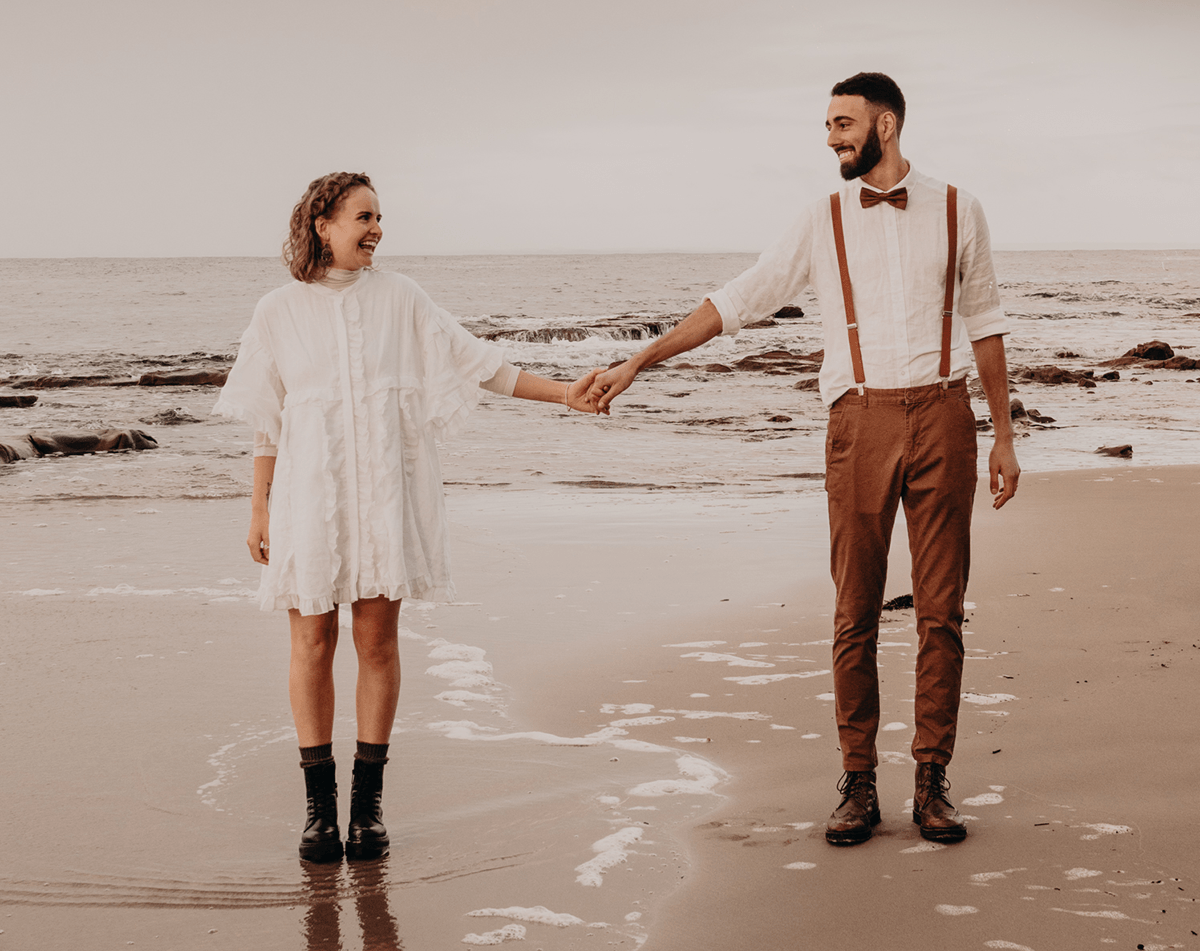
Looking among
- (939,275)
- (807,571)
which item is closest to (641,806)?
(939,275)

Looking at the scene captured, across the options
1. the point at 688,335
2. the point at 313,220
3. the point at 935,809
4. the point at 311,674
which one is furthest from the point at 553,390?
the point at 935,809

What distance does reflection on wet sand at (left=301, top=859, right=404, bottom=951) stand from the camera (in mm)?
2680

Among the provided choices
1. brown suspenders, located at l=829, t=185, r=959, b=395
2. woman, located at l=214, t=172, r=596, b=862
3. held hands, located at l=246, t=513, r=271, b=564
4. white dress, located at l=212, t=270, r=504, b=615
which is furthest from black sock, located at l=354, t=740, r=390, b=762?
brown suspenders, located at l=829, t=185, r=959, b=395

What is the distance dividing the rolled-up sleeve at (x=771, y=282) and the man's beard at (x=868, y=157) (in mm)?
164

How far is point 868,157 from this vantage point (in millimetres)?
3186

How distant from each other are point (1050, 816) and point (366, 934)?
1.78 meters

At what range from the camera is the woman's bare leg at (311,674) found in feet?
10.4

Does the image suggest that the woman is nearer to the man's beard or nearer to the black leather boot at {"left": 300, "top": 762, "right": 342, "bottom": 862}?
the black leather boot at {"left": 300, "top": 762, "right": 342, "bottom": 862}

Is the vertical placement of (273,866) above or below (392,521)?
below

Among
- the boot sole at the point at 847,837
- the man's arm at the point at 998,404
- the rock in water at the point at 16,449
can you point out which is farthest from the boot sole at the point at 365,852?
the rock in water at the point at 16,449

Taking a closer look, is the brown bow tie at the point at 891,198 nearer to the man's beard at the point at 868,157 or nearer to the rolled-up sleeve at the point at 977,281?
the man's beard at the point at 868,157

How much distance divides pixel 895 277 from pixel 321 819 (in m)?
2.09

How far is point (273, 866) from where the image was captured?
10.1 ft

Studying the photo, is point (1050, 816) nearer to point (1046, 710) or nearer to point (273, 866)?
point (1046, 710)
